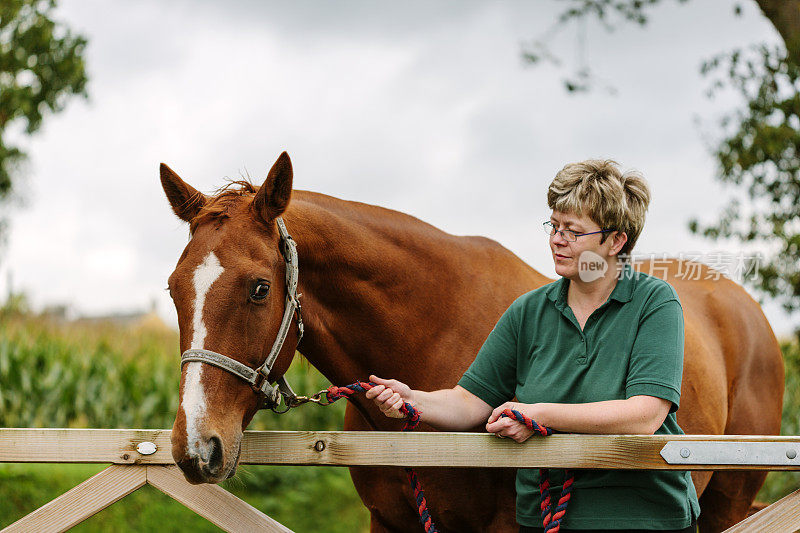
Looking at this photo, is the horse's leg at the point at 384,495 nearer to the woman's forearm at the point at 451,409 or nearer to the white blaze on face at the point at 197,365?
the woman's forearm at the point at 451,409

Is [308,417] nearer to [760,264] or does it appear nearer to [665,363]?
[760,264]

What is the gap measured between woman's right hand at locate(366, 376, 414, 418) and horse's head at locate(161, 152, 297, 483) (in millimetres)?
400

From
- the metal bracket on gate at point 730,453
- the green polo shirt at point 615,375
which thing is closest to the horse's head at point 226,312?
the green polo shirt at point 615,375

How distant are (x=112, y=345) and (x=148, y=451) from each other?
7694 millimetres

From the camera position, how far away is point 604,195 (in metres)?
2.36

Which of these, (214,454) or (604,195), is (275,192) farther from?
(604,195)

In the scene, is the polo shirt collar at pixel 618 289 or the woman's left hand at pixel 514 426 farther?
the polo shirt collar at pixel 618 289

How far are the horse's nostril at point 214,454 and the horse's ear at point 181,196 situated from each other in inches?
36.2

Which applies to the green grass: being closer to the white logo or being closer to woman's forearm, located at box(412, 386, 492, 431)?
woman's forearm, located at box(412, 386, 492, 431)

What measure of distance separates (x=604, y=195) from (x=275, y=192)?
3.76ft

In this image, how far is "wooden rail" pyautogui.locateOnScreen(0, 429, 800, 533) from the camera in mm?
2197

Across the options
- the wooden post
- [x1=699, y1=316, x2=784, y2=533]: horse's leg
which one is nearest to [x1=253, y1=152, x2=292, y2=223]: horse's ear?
the wooden post

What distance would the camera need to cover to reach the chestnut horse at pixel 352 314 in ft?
7.75

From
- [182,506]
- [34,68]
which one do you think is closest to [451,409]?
[182,506]
